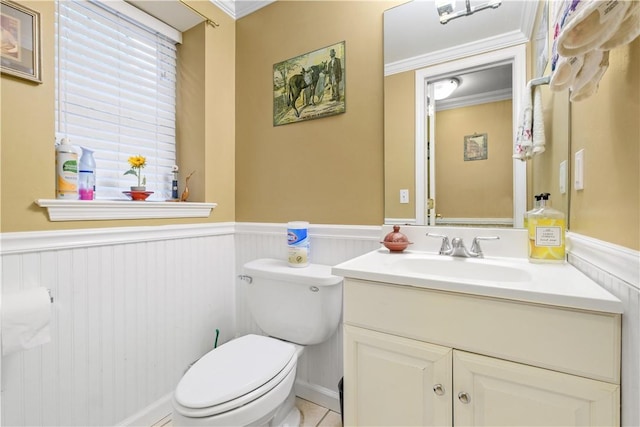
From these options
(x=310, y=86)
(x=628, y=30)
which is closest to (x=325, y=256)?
(x=310, y=86)

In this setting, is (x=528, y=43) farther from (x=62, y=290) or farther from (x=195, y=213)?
(x=62, y=290)

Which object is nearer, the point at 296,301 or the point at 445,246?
the point at 445,246

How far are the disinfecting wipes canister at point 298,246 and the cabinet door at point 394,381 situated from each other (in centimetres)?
57

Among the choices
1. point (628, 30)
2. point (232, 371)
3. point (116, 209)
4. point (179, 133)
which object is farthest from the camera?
point (179, 133)

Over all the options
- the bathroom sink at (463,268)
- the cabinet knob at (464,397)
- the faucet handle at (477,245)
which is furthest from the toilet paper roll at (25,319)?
the faucet handle at (477,245)

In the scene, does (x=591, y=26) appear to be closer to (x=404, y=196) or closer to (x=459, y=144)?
(x=459, y=144)

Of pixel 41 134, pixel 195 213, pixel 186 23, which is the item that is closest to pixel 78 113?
pixel 41 134

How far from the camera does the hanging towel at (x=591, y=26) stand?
49cm

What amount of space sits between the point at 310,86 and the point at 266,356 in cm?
135

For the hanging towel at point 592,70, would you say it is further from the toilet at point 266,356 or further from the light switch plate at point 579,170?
the toilet at point 266,356

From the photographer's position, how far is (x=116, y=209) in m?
1.29

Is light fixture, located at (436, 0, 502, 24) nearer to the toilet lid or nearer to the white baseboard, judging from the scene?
the toilet lid

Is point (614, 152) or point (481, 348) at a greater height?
point (614, 152)

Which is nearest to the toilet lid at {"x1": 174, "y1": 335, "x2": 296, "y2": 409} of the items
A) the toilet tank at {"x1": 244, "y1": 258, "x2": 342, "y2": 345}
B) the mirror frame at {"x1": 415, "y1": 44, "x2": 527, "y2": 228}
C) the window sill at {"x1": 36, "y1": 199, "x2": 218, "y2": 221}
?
the toilet tank at {"x1": 244, "y1": 258, "x2": 342, "y2": 345}
